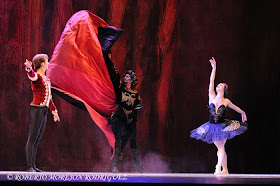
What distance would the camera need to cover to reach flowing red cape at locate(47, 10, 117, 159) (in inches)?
188

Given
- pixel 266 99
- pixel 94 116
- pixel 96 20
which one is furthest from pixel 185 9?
pixel 94 116

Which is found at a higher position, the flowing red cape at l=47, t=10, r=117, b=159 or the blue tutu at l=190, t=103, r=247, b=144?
the flowing red cape at l=47, t=10, r=117, b=159

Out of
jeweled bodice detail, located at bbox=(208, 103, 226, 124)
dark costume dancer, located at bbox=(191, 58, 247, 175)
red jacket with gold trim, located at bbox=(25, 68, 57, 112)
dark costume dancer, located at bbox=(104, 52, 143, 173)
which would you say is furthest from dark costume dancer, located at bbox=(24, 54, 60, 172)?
jeweled bodice detail, located at bbox=(208, 103, 226, 124)

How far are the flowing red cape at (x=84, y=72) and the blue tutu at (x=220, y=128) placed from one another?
1242mm

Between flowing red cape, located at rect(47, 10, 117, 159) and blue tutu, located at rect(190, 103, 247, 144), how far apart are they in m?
1.24

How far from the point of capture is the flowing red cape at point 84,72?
4.77 m

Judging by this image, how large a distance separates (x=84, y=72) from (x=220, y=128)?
192cm

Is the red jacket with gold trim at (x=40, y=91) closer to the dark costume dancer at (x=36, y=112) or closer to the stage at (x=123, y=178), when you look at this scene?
the dark costume dancer at (x=36, y=112)

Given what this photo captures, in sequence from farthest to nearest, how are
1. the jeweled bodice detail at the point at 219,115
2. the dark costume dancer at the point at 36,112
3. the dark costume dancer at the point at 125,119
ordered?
the jeweled bodice detail at the point at 219,115, the dark costume dancer at the point at 125,119, the dark costume dancer at the point at 36,112

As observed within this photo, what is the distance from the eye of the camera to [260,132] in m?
5.75

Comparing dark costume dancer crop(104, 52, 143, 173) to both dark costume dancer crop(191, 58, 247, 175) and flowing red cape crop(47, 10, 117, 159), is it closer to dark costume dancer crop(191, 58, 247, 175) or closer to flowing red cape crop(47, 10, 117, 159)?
flowing red cape crop(47, 10, 117, 159)

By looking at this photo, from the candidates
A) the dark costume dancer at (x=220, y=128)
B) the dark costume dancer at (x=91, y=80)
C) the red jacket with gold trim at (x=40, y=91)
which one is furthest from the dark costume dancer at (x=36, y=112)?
the dark costume dancer at (x=220, y=128)
